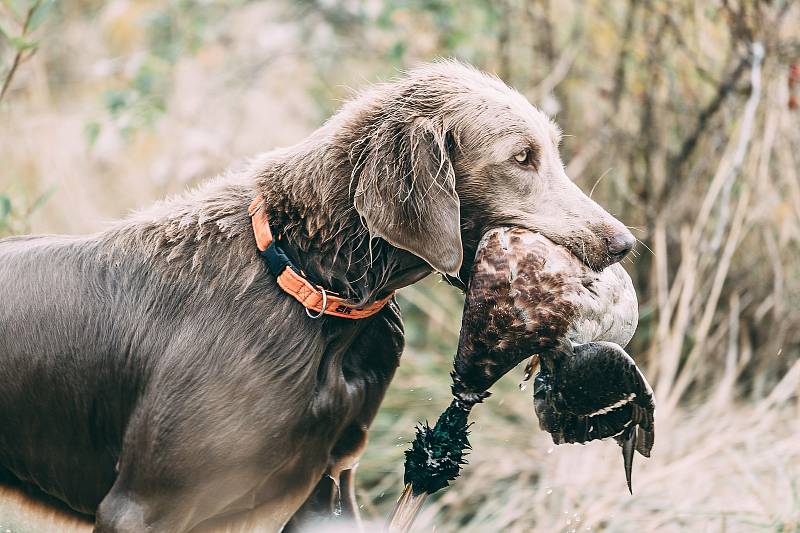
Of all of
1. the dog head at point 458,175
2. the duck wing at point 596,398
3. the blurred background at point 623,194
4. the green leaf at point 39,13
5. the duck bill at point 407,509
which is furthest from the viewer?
the blurred background at point 623,194

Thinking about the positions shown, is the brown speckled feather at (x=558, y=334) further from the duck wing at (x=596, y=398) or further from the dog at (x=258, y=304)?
the dog at (x=258, y=304)

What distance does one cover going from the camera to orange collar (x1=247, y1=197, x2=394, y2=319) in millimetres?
2838

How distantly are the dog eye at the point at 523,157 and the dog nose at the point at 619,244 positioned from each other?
0.35 meters

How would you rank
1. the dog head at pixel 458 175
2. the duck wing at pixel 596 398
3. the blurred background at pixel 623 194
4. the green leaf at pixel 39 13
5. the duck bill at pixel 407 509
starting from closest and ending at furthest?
the duck wing at pixel 596 398, the dog head at pixel 458 175, the duck bill at pixel 407 509, the green leaf at pixel 39 13, the blurred background at pixel 623 194

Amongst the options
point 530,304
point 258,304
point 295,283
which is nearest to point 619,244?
point 530,304

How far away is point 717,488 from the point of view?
451 cm

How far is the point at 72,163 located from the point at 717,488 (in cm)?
540

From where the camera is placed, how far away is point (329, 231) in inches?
113

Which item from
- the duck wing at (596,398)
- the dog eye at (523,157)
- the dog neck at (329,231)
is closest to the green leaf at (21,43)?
the dog neck at (329,231)

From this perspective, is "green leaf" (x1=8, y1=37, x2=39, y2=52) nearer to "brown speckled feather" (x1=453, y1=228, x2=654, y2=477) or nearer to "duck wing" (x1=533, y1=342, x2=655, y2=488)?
"brown speckled feather" (x1=453, y1=228, x2=654, y2=477)

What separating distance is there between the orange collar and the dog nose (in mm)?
740

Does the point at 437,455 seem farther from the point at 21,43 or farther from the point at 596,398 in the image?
the point at 21,43

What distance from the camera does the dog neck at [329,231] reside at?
9.43 ft

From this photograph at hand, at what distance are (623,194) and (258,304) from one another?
3.47 metres
